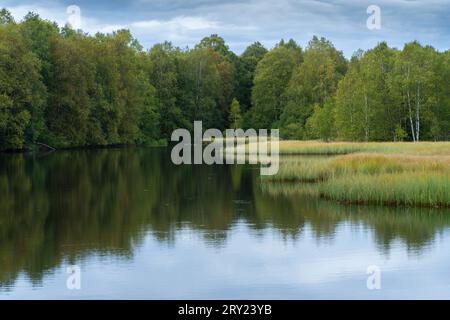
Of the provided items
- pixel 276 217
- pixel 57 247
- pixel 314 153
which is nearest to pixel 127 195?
pixel 276 217

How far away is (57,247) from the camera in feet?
53.1

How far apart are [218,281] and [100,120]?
6201 centimetres

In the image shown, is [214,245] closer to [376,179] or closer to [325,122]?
[376,179]

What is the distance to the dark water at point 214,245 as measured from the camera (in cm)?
1274

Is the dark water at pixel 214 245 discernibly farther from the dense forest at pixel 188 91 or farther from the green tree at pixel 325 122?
the green tree at pixel 325 122

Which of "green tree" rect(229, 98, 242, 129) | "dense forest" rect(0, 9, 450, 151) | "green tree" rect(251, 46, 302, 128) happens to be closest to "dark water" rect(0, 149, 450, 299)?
"dense forest" rect(0, 9, 450, 151)

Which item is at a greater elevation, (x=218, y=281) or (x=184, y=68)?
(x=184, y=68)

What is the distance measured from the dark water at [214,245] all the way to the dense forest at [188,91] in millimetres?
31705

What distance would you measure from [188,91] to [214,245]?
81.9m

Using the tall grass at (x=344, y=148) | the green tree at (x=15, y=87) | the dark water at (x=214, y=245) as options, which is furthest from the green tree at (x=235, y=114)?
the dark water at (x=214, y=245)

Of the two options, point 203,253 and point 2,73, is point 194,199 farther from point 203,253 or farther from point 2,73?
point 2,73

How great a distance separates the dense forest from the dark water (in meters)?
31.7
